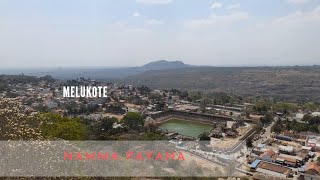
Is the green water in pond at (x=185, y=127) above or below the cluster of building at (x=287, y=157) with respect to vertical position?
below

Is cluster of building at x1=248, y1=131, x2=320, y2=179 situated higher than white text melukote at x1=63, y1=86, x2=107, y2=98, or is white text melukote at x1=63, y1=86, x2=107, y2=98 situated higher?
white text melukote at x1=63, y1=86, x2=107, y2=98

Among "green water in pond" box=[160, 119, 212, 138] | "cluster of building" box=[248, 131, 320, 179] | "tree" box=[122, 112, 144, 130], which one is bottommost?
"green water in pond" box=[160, 119, 212, 138]

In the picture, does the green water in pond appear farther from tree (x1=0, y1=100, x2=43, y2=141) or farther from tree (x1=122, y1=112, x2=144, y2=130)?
tree (x1=0, y1=100, x2=43, y2=141)

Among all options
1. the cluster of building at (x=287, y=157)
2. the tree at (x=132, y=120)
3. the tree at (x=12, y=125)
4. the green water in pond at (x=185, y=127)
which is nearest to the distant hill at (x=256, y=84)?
the green water in pond at (x=185, y=127)

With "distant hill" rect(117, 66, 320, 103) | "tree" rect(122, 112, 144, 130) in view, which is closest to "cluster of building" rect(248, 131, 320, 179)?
"tree" rect(122, 112, 144, 130)

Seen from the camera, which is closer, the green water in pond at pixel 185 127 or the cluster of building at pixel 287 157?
the cluster of building at pixel 287 157

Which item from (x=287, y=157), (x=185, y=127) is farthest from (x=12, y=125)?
(x=185, y=127)

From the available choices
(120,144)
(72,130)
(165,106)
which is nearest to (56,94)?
(165,106)

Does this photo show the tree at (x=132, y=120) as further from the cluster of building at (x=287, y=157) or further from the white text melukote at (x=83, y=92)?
the white text melukote at (x=83, y=92)

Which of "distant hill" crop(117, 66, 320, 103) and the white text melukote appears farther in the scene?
"distant hill" crop(117, 66, 320, 103)
